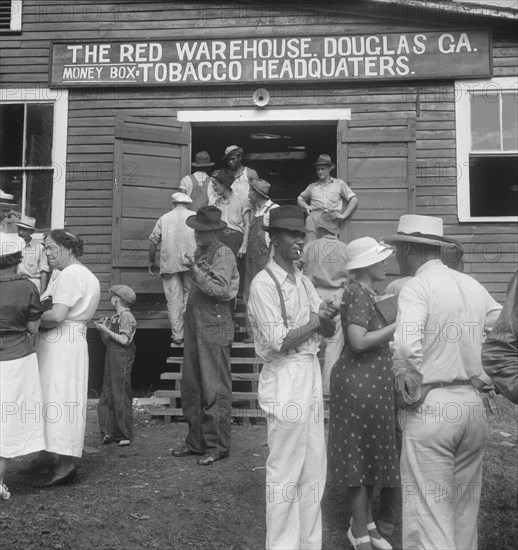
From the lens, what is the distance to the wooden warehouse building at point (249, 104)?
27.6 feet

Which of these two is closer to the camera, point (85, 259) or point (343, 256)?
point (343, 256)

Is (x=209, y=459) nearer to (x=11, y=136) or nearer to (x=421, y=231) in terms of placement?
(x=421, y=231)

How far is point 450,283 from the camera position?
3.02 meters

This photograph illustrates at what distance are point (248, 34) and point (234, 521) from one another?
22.9 ft

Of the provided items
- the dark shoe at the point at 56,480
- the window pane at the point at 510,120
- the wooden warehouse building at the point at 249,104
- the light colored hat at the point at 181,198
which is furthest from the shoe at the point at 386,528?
the window pane at the point at 510,120

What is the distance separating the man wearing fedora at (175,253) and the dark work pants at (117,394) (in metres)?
1.47

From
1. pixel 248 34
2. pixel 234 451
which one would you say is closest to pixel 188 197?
pixel 248 34

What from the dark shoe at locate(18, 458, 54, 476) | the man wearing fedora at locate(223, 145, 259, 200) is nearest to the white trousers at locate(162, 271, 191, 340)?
the man wearing fedora at locate(223, 145, 259, 200)

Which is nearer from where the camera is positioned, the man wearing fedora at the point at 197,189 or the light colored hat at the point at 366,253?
the light colored hat at the point at 366,253

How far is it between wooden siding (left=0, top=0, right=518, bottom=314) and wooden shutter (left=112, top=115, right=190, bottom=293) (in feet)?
1.92

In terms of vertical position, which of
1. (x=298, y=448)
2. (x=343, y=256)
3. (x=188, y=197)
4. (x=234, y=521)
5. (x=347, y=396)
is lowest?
(x=234, y=521)

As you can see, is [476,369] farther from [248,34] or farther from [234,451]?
[248,34]

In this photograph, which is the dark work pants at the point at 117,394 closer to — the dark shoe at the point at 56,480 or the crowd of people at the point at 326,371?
the crowd of people at the point at 326,371

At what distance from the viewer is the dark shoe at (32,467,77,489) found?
15.2 feet
